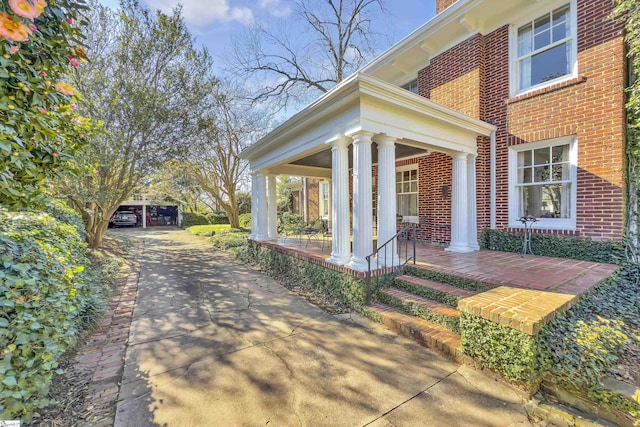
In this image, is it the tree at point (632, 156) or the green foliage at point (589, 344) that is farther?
the tree at point (632, 156)

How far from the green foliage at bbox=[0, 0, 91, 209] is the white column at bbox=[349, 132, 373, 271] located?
3.70m

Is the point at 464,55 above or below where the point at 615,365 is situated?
above

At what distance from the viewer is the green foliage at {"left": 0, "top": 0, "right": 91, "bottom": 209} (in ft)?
5.92

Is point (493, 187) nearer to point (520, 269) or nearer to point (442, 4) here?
point (520, 269)

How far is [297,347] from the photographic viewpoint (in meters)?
3.52

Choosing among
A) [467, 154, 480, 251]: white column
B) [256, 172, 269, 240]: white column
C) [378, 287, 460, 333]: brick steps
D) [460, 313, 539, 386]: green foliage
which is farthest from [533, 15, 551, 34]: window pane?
[256, 172, 269, 240]: white column

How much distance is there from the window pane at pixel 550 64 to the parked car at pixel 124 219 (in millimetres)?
28743

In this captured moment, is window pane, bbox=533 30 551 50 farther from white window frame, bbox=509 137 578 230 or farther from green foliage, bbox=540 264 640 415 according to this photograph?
green foliage, bbox=540 264 640 415

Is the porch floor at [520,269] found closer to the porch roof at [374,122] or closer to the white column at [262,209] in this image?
the porch roof at [374,122]

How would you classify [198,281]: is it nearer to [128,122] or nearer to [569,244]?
[128,122]

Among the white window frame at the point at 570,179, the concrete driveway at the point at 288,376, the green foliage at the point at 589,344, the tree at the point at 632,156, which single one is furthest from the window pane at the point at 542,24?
the concrete driveway at the point at 288,376

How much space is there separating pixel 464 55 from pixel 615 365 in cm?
733

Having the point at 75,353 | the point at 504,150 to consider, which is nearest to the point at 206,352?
the point at 75,353

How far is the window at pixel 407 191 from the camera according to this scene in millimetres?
8828
